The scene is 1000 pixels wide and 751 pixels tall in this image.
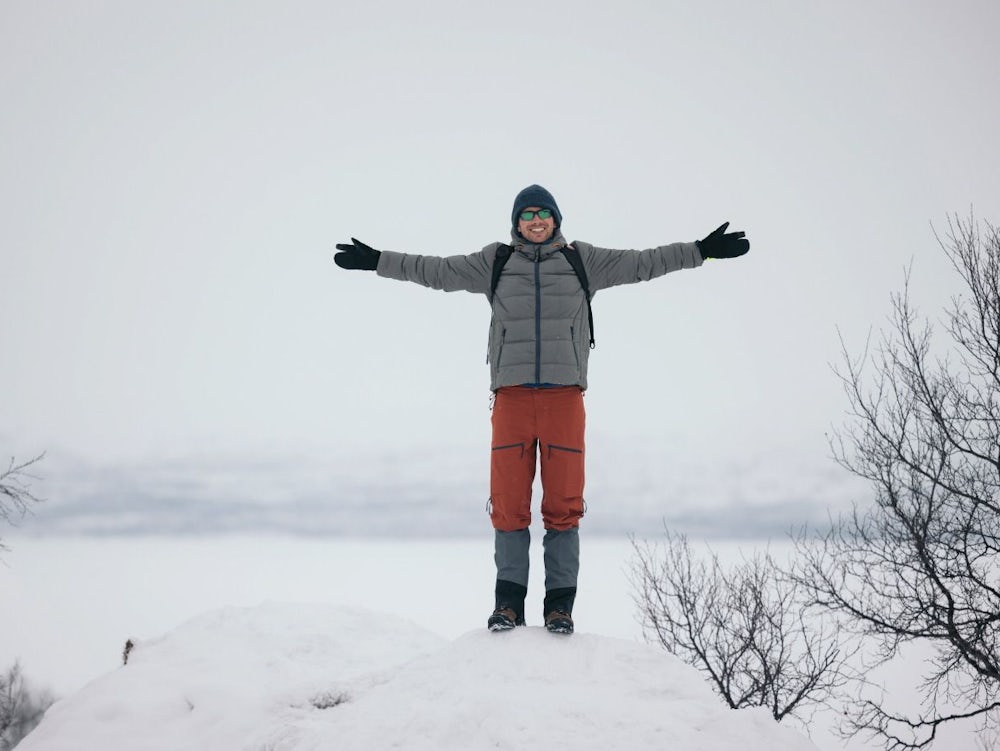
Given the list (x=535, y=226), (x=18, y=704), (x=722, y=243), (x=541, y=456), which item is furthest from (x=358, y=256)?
(x=18, y=704)

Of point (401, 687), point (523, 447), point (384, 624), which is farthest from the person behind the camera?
point (384, 624)

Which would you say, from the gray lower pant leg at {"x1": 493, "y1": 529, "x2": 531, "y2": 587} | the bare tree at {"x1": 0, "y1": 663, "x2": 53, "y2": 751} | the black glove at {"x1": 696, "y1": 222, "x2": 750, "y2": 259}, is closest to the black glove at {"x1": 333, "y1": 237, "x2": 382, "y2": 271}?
the gray lower pant leg at {"x1": 493, "y1": 529, "x2": 531, "y2": 587}

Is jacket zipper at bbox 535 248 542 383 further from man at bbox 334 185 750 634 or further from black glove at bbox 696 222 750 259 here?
black glove at bbox 696 222 750 259

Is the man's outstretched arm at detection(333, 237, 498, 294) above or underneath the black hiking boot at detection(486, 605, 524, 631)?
above

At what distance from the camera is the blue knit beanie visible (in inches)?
210

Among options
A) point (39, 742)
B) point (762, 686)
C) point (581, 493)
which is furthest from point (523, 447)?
point (762, 686)

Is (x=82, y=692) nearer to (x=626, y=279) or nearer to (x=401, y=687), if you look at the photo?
(x=401, y=687)

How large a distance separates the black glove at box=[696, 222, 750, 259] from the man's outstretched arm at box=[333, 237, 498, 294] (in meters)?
1.66

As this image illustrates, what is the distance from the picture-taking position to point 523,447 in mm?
5000

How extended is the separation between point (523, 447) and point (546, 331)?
876 mm

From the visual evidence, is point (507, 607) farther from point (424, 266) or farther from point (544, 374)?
point (424, 266)

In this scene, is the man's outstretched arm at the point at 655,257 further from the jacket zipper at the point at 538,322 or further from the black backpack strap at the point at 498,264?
the black backpack strap at the point at 498,264

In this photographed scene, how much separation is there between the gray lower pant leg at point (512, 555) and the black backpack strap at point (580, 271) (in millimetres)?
1565

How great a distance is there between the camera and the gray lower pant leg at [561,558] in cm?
496
